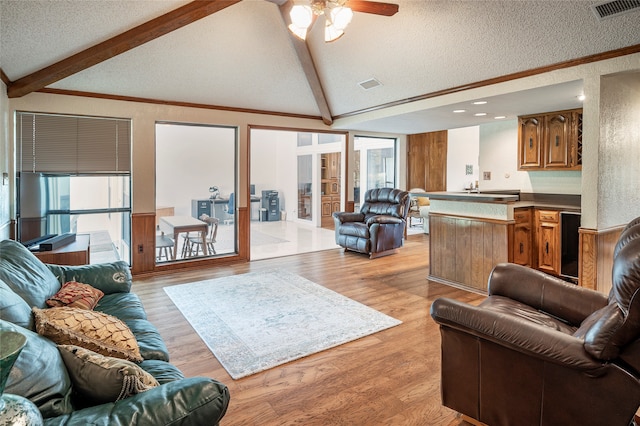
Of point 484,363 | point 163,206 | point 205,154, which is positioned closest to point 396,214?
point 205,154

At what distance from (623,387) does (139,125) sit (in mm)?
5449

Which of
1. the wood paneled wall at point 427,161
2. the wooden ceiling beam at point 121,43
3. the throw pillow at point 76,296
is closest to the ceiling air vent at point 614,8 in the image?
the wooden ceiling beam at point 121,43

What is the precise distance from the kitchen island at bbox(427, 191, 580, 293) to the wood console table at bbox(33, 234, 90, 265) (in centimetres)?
394

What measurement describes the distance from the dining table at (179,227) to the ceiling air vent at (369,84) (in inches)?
125

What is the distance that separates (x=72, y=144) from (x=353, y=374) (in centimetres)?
441

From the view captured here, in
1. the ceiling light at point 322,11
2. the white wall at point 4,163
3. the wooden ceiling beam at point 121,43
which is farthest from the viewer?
the white wall at point 4,163

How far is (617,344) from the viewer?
1.51 meters

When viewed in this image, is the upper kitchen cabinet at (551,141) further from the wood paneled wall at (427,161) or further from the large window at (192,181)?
the large window at (192,181)

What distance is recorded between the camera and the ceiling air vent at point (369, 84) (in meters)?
5.08

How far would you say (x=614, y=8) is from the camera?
9.64ft

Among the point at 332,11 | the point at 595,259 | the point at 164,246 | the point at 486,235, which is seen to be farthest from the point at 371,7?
the point at 164,246

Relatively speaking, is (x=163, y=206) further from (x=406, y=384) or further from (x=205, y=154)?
(x=406, y=384)

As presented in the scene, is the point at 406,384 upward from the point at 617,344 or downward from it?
downward

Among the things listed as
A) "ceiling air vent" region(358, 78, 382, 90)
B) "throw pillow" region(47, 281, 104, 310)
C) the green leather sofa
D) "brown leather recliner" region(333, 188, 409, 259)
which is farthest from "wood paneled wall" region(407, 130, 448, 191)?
the green leather sofa
